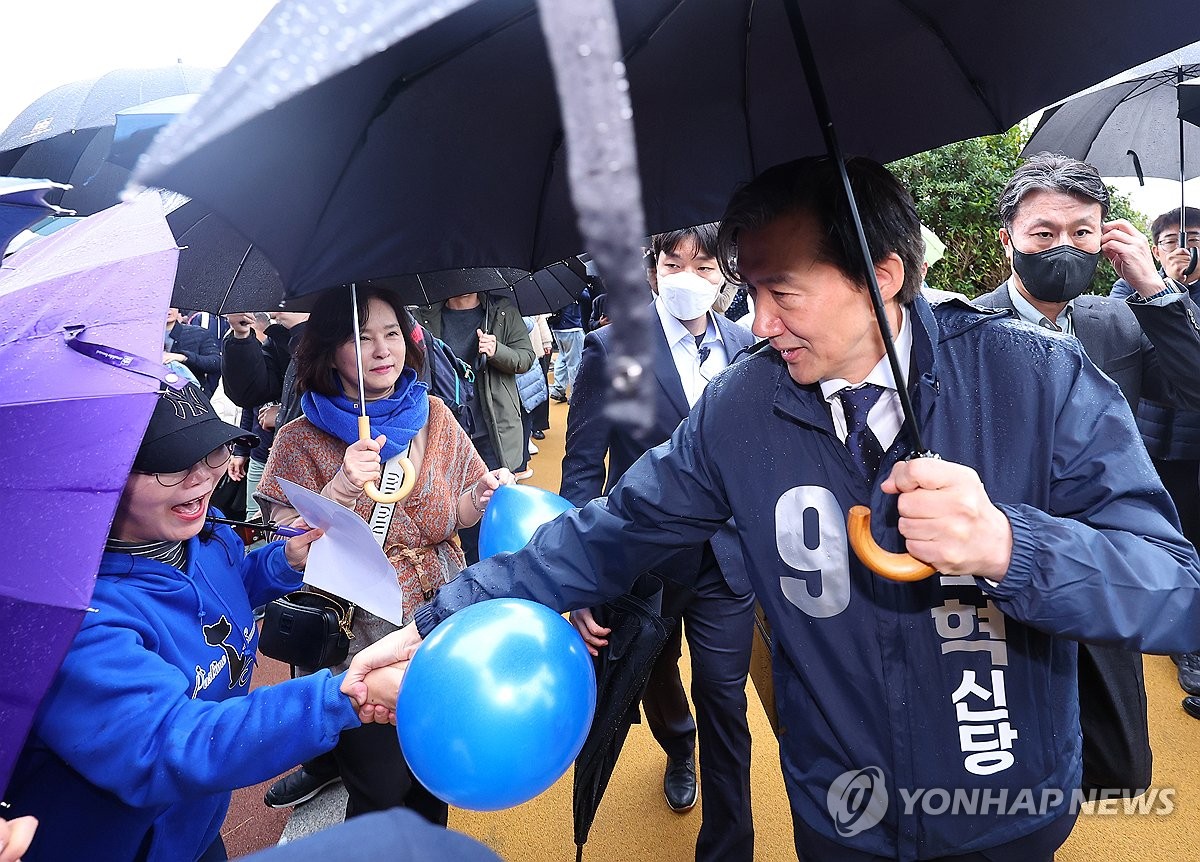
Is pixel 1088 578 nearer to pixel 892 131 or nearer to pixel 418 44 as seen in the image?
pixel 892 131

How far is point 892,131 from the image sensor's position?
1.70 metres

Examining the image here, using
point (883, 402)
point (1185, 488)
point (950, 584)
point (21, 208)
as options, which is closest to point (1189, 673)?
point (1185, 488)

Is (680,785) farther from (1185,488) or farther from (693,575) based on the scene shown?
(1185,488)

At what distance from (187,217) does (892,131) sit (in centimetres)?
150

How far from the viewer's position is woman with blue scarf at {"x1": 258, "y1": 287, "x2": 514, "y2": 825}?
2486 mm

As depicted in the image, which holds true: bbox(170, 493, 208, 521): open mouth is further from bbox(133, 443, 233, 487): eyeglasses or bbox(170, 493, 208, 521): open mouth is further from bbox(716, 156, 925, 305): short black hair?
bbox(716, 156, 925, 305): short black hair

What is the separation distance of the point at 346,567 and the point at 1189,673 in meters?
3.81

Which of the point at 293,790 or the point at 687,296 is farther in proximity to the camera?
the point at 293,790

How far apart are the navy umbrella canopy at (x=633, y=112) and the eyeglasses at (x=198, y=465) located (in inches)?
18.5

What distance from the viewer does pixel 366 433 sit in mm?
2393

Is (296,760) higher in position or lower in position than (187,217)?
lower

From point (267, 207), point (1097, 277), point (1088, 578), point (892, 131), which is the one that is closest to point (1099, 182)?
point (892, 131)

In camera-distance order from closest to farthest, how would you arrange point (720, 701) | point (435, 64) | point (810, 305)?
point (435, 64)
point (810, 305)
point (720, 701)

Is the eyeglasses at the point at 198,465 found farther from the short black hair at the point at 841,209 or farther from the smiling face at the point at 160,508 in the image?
the short black hair at the point at 841,209
